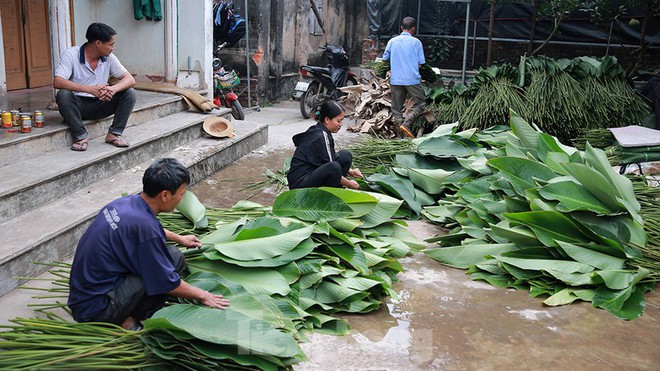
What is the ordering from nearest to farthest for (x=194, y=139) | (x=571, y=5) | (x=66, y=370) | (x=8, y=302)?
(x=66, y=370) < (x=8, y=302) < (x=194, y=139) < (x=571, y=5)

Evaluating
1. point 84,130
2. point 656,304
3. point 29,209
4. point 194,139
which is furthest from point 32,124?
point 656,304

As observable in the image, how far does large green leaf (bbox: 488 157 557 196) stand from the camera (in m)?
4.14

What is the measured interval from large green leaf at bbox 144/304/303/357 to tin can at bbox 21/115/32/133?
2838 mm

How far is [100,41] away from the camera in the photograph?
500 cm

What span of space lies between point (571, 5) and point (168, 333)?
8.83m

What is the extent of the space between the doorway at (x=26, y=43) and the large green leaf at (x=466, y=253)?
195 inches

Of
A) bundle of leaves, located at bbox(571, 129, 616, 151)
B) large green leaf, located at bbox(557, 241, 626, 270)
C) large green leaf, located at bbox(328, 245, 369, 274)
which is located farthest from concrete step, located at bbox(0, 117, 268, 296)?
bundle of leaves, located at bbox(571, 129, 616, 151)

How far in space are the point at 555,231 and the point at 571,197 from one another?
0.77 feet

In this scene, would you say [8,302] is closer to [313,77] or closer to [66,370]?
[66,370]

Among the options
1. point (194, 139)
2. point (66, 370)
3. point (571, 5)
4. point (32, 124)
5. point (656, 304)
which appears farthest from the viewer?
point (571, 5)

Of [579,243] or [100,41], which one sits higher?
[100,41]

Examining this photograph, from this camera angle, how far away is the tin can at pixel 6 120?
4.66 m

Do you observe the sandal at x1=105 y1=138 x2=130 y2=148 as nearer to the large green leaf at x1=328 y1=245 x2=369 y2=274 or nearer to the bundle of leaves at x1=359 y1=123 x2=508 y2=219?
the bundle of leaves at x1=359 y1=123 x2=508 y2=219

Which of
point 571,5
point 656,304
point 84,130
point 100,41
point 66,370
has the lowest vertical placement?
point 656,304
